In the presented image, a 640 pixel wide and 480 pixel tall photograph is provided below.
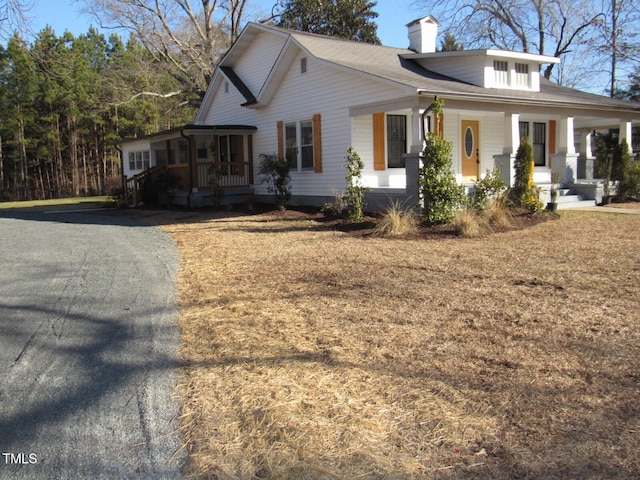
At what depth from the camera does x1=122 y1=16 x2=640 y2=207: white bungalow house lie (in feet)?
46.3

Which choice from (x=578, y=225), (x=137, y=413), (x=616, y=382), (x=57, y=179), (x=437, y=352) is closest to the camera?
(x=137, y=413)

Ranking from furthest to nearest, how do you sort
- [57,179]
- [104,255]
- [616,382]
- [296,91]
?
[57,179], [296,91], [104,255], [616,382]

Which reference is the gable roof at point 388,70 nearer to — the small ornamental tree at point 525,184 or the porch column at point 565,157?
the porch column at point 565,157

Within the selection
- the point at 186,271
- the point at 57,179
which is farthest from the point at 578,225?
the point at 57,179

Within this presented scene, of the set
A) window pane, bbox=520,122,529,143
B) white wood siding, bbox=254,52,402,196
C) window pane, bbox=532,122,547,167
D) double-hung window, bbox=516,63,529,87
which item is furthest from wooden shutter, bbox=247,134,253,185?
window pane, bbox=532,122,547,167

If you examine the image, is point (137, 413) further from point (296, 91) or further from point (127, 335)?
point (296, 91)

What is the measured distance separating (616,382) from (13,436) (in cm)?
387

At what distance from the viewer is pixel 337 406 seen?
3500mm

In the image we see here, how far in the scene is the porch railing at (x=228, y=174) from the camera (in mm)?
19156

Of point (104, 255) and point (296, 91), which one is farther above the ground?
point (296, 91)

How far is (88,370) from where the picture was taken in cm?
412

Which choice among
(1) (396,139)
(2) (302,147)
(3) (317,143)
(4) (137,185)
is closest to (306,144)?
(2) (302,147)

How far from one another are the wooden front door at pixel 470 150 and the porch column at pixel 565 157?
2357 millimetres

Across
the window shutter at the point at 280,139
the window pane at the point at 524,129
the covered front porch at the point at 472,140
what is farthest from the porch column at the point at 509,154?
the window shutter at the point at 280,139
